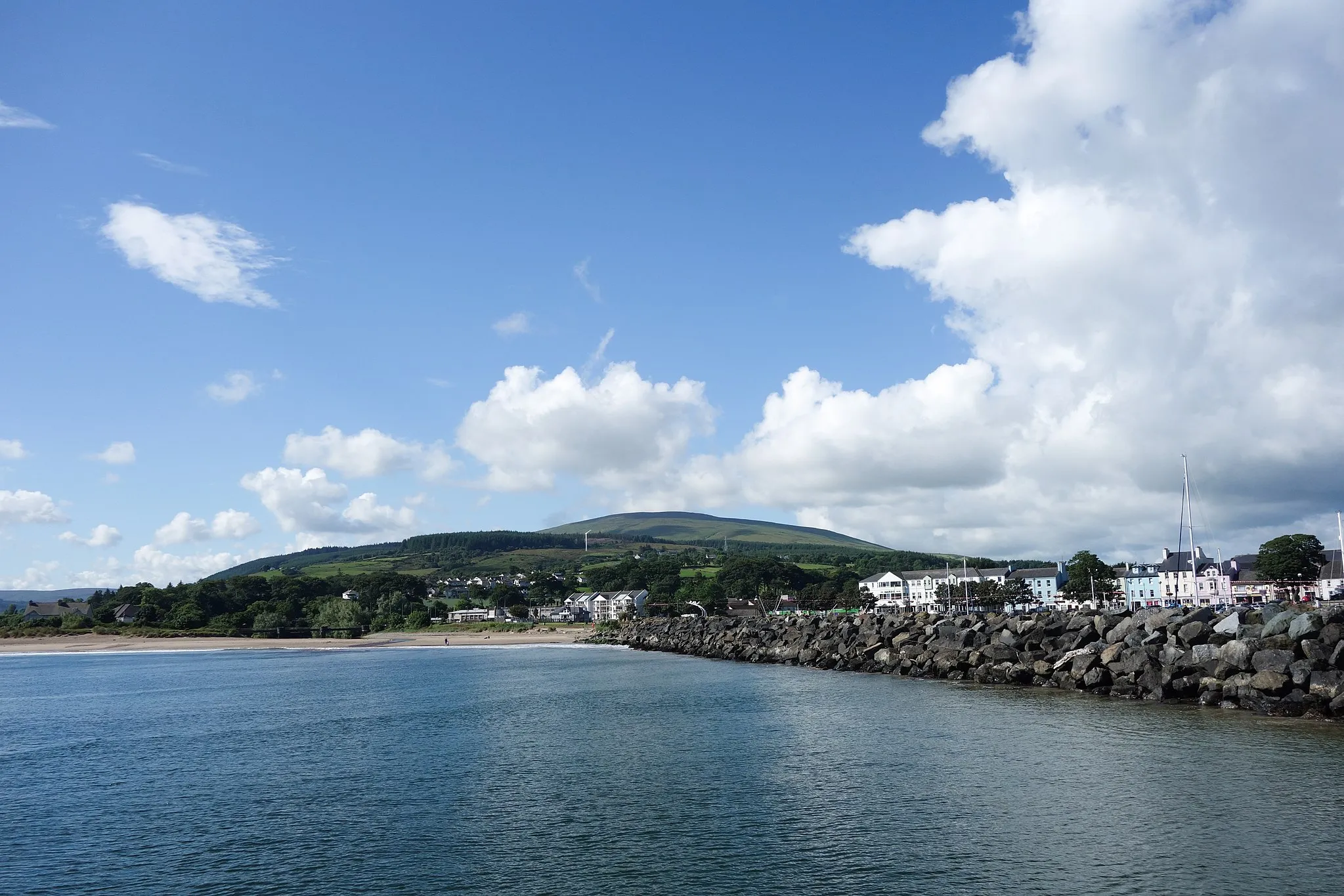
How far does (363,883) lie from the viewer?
1819cm

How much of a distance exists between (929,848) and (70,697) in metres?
71.7

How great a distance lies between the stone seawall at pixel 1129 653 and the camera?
36.1 meters

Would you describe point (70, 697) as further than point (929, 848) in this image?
Yes

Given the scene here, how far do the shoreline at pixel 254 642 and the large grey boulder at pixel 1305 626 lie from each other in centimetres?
11194

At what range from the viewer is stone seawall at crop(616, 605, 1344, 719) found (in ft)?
119

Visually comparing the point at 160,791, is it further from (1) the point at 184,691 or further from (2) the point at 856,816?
(1) the point at 184,691

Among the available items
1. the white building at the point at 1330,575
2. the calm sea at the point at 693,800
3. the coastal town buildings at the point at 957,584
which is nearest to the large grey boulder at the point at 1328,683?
the calm sea at the point at 693,800

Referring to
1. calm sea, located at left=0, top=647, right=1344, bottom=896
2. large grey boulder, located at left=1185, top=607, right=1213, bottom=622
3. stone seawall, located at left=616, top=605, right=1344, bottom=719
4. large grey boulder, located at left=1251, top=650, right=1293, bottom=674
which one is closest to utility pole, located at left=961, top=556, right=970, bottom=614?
stone seawall, located at left=616, top=605, right=1344, bottom=719

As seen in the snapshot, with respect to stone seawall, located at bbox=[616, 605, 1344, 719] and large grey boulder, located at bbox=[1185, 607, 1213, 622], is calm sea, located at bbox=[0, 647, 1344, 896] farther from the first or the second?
large grey boulder, located at bbox=[1185, 607, 1213, 622]

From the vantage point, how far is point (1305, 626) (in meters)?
38.3

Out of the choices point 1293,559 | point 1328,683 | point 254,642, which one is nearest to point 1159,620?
point 1328,683

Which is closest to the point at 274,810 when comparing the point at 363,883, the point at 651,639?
the point at 363,883

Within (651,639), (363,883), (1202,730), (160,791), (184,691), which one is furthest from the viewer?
(651,639)

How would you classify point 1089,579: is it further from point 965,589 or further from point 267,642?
point 267,642
